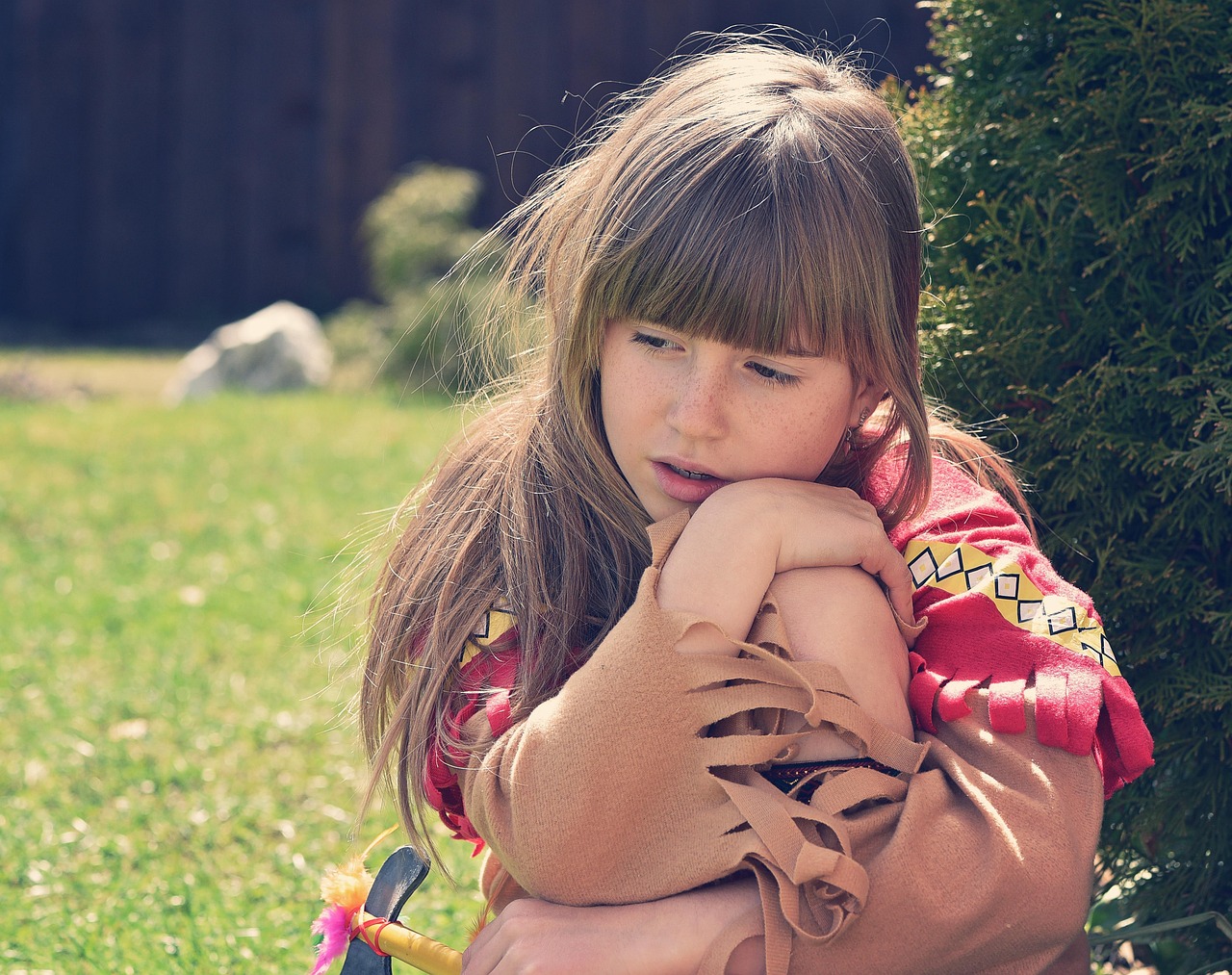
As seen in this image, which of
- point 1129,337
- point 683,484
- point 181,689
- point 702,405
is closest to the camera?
point 702,405

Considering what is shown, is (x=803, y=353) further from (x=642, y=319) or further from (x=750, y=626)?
(x=750, y=626)

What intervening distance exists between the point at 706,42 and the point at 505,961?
8.50 metres

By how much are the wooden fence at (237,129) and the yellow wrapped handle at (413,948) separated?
915cm

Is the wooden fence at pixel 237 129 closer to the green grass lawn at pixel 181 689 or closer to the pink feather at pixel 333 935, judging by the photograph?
the green grass lawn at pixel 181 689

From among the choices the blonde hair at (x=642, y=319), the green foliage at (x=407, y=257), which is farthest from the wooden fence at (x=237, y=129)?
the blonde hair at (x=642, y=319)

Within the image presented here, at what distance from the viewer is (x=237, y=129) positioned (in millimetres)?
11828

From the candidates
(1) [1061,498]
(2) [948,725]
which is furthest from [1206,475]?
(2) [948,725]

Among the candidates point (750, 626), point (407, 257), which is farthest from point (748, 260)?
point (407, 257)

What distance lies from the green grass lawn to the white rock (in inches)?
66.0

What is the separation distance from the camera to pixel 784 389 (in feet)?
5.60

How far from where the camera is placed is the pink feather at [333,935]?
1923mm

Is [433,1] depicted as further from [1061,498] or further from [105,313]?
[1061,498]

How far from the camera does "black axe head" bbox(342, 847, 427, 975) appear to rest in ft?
6.16

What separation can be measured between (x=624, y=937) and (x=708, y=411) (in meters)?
0.63
